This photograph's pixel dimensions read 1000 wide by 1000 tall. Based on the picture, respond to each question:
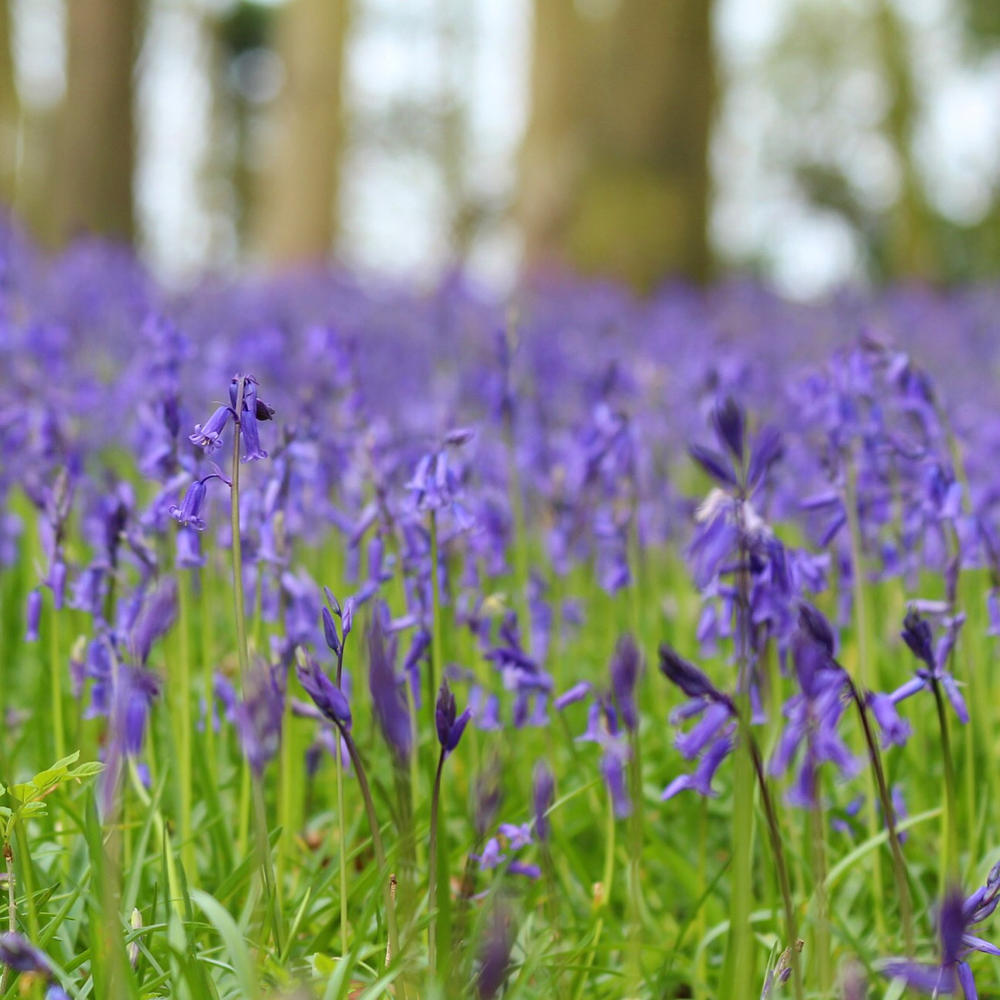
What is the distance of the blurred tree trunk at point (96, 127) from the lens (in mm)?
10305

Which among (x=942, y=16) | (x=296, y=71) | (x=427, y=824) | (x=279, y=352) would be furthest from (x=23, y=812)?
(x=942, y=16)

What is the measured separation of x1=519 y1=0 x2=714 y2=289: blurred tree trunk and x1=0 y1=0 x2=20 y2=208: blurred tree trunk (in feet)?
31.3

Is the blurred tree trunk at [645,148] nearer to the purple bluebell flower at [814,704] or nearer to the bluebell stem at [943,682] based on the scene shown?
the bluebell stem at [943,682]

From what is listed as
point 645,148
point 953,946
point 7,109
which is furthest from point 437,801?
point 7,109

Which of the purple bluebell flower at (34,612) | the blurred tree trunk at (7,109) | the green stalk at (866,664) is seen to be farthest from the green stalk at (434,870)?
the blurred tree trunk at (7,109)

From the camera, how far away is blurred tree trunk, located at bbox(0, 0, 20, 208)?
54.5ft

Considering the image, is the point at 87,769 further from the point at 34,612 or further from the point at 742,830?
the point at 742,830

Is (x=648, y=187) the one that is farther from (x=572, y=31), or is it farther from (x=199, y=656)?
(x=199, y=656)

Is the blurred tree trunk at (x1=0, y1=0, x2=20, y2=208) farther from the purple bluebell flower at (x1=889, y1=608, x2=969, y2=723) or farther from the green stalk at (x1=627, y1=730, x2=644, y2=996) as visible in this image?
the green stalk at (x1=627, y1=730, x2=644, y2=996)

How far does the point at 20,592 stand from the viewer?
3268 mm

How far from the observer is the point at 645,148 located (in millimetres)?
8781

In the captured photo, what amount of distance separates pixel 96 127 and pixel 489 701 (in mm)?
9489

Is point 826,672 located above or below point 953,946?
above

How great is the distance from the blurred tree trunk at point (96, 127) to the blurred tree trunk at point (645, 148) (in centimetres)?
411
